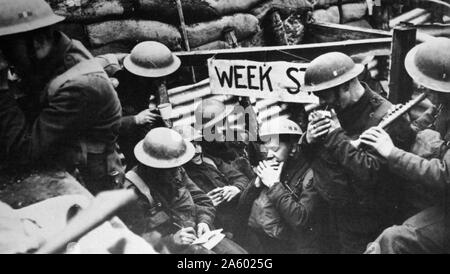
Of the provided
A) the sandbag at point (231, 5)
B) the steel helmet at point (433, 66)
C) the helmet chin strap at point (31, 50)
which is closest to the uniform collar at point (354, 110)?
the steel helmet at point (433, 66)

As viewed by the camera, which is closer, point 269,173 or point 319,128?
point 319,128

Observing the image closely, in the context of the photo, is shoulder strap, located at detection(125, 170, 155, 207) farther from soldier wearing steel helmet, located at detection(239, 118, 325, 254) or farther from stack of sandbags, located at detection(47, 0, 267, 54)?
stack of sandbags, located at detection(47, 0, 267, 54)

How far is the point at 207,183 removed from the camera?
11.4ft

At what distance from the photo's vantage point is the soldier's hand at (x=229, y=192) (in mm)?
3392

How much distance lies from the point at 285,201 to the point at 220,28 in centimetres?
250

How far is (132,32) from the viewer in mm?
3729

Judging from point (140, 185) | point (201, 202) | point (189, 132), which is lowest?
point (201, 202)

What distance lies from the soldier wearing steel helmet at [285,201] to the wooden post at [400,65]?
0.74 metres

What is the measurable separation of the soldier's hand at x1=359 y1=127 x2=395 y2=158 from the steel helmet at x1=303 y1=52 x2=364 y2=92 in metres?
0.43

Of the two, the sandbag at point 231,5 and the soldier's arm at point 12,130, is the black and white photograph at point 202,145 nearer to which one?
the soldier's arm at point 12,130

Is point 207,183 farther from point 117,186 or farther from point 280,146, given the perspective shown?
point 117,186

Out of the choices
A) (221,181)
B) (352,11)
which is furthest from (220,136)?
(352,11)

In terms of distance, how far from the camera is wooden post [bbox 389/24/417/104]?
2826 mm

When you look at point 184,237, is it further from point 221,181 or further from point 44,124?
point 44,124
